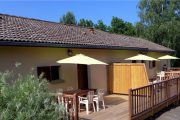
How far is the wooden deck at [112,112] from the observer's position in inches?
388

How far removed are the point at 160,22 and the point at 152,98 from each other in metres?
25.5

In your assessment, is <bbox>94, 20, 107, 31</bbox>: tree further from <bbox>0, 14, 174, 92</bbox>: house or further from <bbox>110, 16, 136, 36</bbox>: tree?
<bbox>0, 14, 174, 92</bbox>: house

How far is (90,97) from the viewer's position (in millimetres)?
10727

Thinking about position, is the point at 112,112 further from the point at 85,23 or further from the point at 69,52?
the point at 85,23

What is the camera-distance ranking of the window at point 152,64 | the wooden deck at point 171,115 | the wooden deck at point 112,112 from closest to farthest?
the wooden deck at point 112,112
the wooden deck at point 171,115
the window at point 152,64

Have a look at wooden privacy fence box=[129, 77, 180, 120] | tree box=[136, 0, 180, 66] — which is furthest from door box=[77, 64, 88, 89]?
tree box=[136, 0, 180, 66]

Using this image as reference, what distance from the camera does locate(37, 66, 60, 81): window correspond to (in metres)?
11.4

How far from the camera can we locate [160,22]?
34875 mm

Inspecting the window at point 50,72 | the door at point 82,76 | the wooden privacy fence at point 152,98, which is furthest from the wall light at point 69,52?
the wooden privacy fence at point 152,98

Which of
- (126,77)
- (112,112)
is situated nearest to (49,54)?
(112,112)

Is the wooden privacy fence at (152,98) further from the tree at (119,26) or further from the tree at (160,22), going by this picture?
the tree at (119,26)

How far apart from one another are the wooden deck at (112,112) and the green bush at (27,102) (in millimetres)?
4009

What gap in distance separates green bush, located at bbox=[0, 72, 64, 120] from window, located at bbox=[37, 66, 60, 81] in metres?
5.58

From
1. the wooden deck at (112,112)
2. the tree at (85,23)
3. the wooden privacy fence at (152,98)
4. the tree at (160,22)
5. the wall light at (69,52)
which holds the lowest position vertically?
the wooden deck at (112,112)
